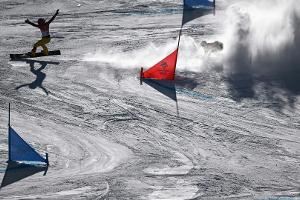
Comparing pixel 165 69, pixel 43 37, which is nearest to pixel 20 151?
pixel 165 69

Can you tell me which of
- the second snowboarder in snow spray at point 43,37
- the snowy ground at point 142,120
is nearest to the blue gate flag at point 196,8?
the snowy ground at point 142,120

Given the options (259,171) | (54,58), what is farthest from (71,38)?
(259,171)

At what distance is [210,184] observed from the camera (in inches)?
539

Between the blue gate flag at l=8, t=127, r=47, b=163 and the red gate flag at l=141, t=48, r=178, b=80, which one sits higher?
the red gate flag at l=141, t=48, r=178, b=80

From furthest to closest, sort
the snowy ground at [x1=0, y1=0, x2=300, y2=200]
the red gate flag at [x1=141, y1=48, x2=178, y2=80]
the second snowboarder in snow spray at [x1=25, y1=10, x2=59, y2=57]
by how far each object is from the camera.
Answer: the second snowboarder in snow spray at [x1=25, y1=10, x2=59, y2=57] < the red gate flag at [x1=141, y1=48, x2=178, y2=80] < the snowy ground at [x1=0, y1=0, x2=300, y2=200]

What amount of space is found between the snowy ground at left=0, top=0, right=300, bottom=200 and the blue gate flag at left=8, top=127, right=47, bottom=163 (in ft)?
1.56

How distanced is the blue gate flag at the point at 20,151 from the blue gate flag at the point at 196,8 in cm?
1036

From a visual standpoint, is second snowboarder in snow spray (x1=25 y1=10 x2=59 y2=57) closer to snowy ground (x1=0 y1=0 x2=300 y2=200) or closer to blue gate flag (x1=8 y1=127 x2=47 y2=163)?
snowy ground (x1=0 y1=0 x2=300 y2=200)

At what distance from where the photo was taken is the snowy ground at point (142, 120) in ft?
44.9

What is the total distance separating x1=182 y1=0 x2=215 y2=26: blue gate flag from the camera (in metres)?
23.4

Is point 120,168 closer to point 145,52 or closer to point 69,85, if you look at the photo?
point 69,85

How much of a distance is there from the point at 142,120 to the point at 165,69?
8.27 ft

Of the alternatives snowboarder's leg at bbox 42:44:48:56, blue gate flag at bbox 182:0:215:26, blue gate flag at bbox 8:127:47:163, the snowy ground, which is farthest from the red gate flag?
blue gate flag at bbox 8:127:47:163

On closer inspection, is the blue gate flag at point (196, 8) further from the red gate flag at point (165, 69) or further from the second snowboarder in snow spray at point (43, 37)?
the second snowboarder in snow spray at point (43, 37)
